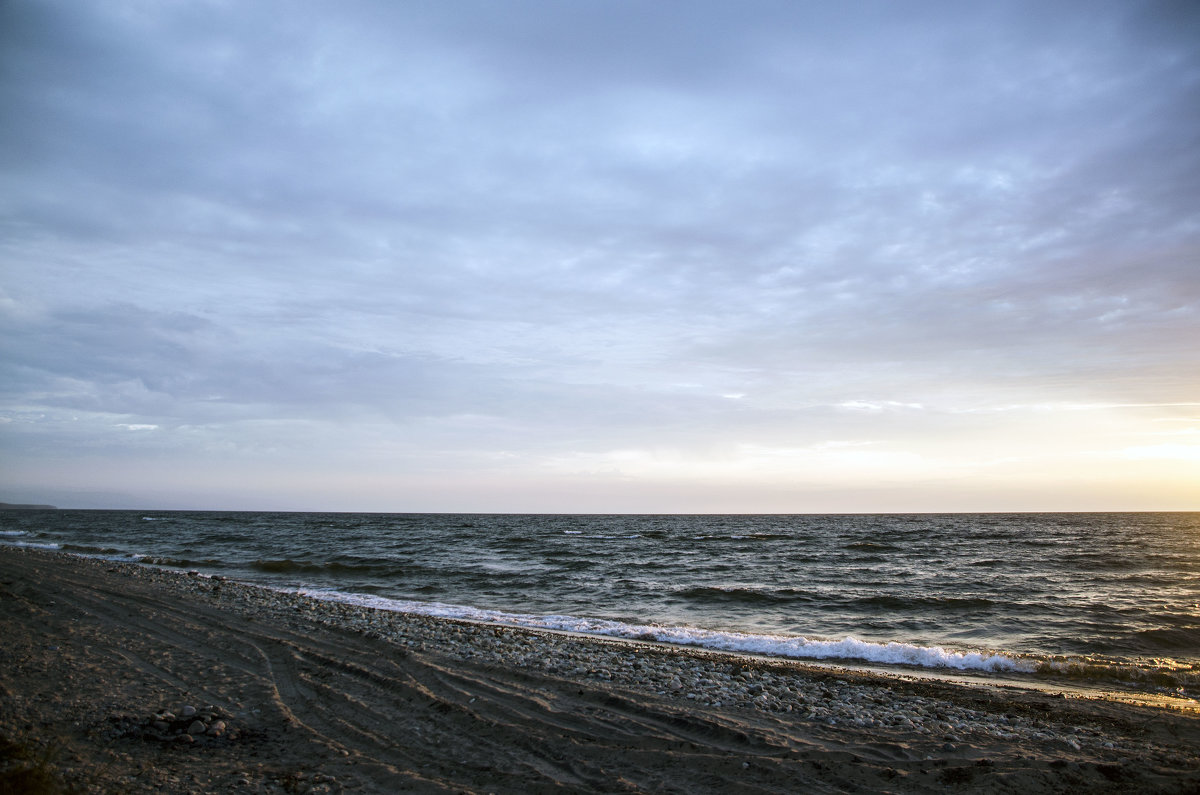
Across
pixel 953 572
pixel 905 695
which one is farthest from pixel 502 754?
pixel 953 572

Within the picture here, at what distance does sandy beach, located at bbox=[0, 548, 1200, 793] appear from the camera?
5.59m

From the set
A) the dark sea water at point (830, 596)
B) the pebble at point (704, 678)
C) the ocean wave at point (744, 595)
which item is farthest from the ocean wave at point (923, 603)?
the pebble at point (704, 678)

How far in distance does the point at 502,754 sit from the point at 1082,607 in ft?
67.7

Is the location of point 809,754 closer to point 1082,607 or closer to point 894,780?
point 894,780

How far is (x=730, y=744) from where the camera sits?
6770 mm

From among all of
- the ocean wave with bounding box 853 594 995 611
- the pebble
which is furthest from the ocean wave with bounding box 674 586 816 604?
the pebble

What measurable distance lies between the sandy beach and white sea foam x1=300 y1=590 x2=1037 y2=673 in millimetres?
2007

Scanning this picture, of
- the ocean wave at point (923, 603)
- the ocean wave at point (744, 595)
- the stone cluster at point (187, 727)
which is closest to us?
the stone cluster at point (187, 727)

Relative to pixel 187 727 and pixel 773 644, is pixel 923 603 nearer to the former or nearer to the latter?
pixel 773 644

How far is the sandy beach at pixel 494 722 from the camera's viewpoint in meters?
5.59

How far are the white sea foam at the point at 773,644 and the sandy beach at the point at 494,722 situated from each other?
2.01 metres

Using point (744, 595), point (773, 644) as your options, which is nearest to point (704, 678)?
point (773, 644)

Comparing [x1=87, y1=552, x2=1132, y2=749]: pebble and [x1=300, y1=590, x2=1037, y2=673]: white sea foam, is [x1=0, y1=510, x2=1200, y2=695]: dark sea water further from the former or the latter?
[x1=87, y1=552, x2=1132, y2=749]: pebble

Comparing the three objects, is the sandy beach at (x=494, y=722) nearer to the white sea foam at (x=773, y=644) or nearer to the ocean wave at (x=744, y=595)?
the white sea foam at (x=773, y=644)
